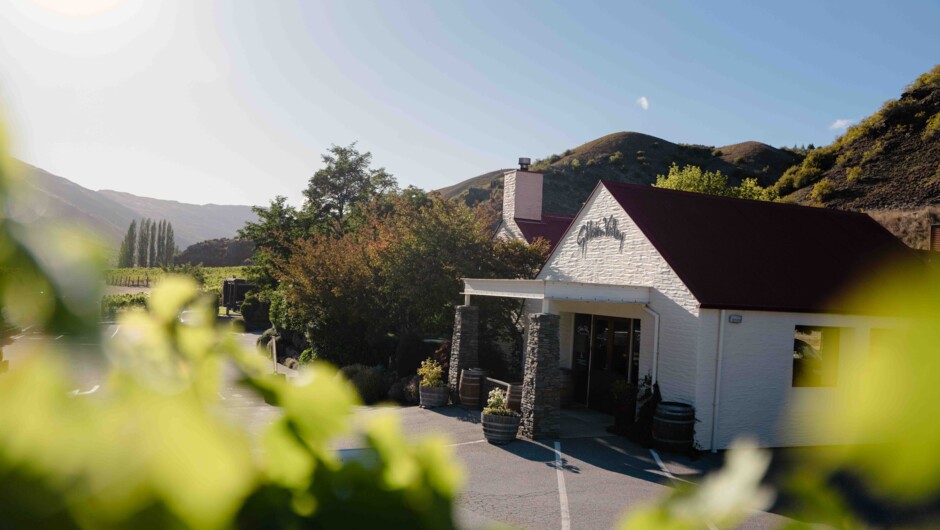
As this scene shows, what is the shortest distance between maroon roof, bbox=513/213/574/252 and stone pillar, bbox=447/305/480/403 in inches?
238

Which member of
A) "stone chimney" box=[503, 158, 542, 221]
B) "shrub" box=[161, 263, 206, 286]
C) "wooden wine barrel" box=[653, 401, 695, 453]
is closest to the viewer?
"shrub" box=[161, 263, 206, 286]

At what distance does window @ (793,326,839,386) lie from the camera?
1611 cm

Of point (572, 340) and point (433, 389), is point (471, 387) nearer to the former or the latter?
point (433, 389)

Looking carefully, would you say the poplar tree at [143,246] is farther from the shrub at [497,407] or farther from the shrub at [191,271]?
the shrub at [497,407]

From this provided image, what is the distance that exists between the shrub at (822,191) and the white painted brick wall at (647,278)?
99.5 ft

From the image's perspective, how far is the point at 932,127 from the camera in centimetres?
4381

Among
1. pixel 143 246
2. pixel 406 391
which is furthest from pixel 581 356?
pixel 143 246

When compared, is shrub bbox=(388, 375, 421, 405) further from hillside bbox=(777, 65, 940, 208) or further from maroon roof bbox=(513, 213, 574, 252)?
hillside bbox=(777, 65, 940, 208)

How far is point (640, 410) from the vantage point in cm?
1593

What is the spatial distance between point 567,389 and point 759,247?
21.5ft

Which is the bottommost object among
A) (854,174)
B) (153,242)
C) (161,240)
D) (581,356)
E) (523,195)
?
(581,356)

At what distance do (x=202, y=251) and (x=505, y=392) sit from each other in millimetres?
89854

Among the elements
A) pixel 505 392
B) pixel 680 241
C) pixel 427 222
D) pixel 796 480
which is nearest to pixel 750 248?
pixel 680 241

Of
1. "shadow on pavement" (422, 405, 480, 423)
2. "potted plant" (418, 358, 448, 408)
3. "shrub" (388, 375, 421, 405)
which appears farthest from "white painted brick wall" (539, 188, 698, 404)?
"shrub" (388, 375, 421, 405)
